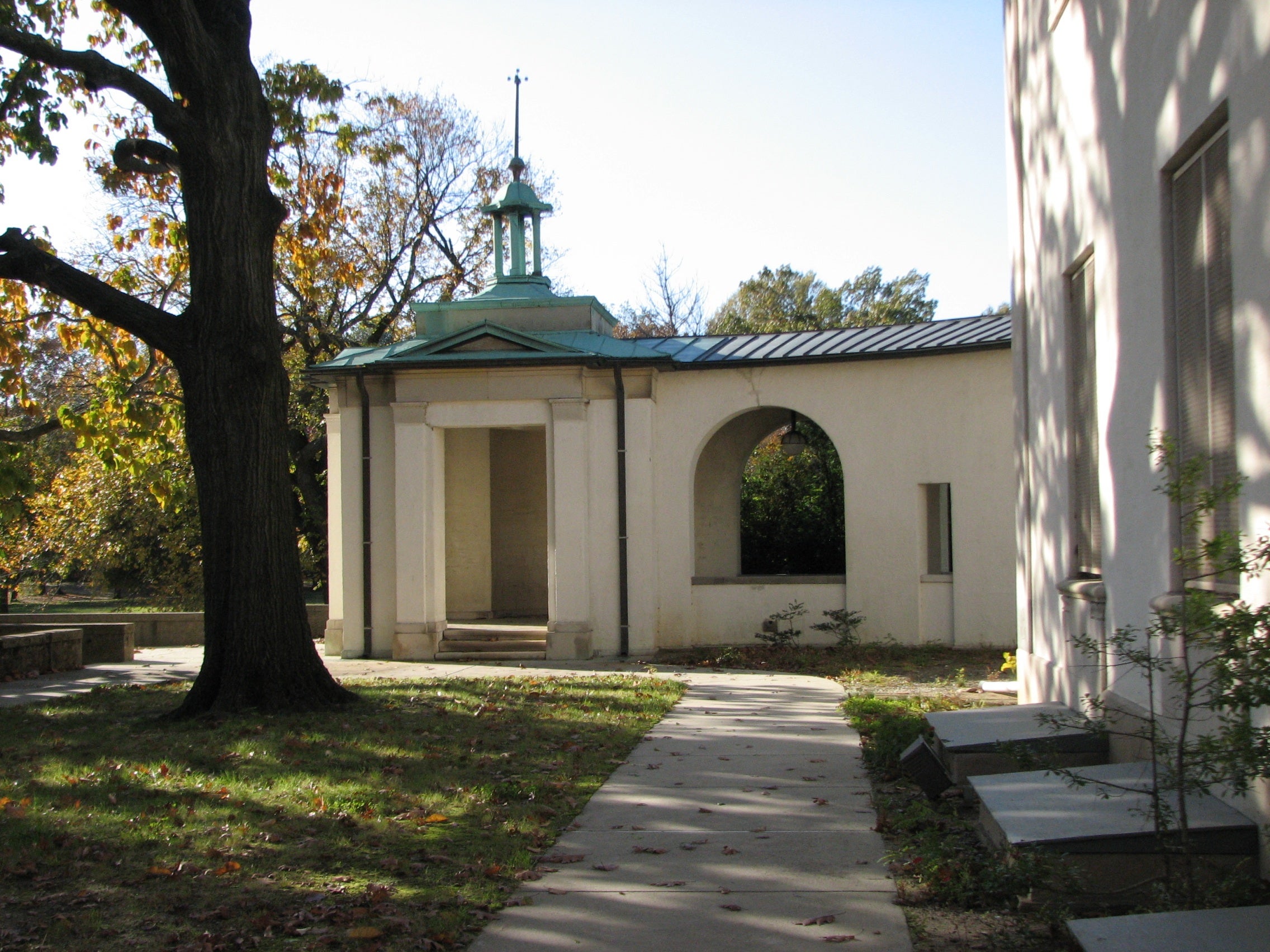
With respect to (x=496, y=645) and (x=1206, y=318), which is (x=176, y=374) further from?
(x=1206, y=318)

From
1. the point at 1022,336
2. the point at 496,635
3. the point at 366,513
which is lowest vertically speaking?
the point at 496,635

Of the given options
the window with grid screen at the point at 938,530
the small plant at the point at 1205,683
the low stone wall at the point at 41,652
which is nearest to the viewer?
the small plant at the point at 1205,683

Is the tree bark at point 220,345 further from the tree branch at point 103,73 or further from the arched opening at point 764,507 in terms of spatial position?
the arched opening at point 764,507

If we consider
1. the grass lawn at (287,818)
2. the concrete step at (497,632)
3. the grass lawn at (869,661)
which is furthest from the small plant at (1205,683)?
the concrete step at (497,632)

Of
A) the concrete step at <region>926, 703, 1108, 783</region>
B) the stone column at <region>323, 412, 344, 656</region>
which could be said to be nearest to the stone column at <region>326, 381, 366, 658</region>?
the stone column at <region>323, 412, 344, 656</region>

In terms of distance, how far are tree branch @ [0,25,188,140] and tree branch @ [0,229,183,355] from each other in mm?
1519

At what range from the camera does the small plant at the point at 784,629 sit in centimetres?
1661

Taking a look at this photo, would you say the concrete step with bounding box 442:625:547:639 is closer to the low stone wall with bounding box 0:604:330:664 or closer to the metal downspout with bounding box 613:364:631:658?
the metal downspout with bounding box 613:364:631:658

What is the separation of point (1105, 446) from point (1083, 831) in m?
2.95

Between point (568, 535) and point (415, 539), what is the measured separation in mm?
2199

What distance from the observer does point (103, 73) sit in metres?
10.5

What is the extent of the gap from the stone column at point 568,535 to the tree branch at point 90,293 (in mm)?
6577

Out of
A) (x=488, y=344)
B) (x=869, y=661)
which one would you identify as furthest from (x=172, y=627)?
(x=869, y=661)

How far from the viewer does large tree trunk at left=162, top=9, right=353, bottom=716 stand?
1039 cm
